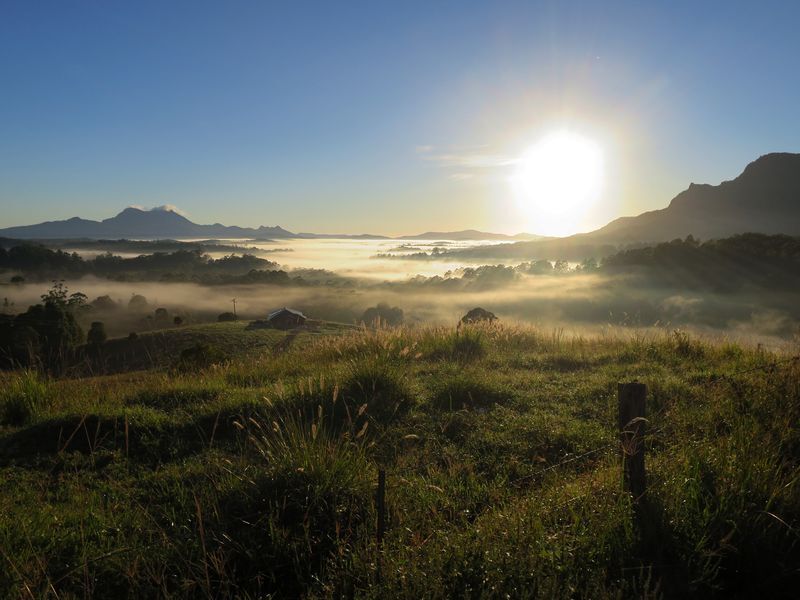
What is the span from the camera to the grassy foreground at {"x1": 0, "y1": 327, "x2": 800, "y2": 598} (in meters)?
3.26

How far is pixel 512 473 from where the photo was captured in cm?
516

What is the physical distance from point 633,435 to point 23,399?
816 centimetres

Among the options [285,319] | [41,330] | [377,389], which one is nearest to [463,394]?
[377,389]

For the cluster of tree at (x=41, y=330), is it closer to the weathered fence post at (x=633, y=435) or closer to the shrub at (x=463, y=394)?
the shrub at (x=463, y=394)

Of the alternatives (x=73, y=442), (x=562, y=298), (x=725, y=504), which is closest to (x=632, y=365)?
(x=725, y=504)

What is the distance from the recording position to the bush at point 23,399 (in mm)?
7211

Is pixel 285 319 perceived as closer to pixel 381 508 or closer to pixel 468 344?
pixel 468 344

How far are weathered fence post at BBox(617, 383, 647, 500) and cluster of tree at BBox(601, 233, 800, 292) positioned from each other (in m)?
91.7

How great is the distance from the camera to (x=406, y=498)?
4.31 m

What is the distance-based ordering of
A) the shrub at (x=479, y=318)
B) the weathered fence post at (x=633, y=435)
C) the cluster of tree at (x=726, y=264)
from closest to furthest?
the weathered fence post at (x=633, y=435) < the shrub at (x=479, y=318) < the cluster of tree at (x=726, y=264)

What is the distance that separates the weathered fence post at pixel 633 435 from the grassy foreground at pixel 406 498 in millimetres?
181

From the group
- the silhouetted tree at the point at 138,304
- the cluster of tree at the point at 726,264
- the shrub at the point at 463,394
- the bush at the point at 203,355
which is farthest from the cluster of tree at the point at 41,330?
the cluster of tree at the point at 726,264

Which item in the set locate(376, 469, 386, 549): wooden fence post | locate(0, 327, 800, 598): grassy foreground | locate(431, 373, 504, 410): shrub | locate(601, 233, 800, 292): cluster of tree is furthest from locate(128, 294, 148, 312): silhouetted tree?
locate(376, 469, 386, 549): wooden fence post

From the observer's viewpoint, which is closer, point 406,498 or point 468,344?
point 406,498
